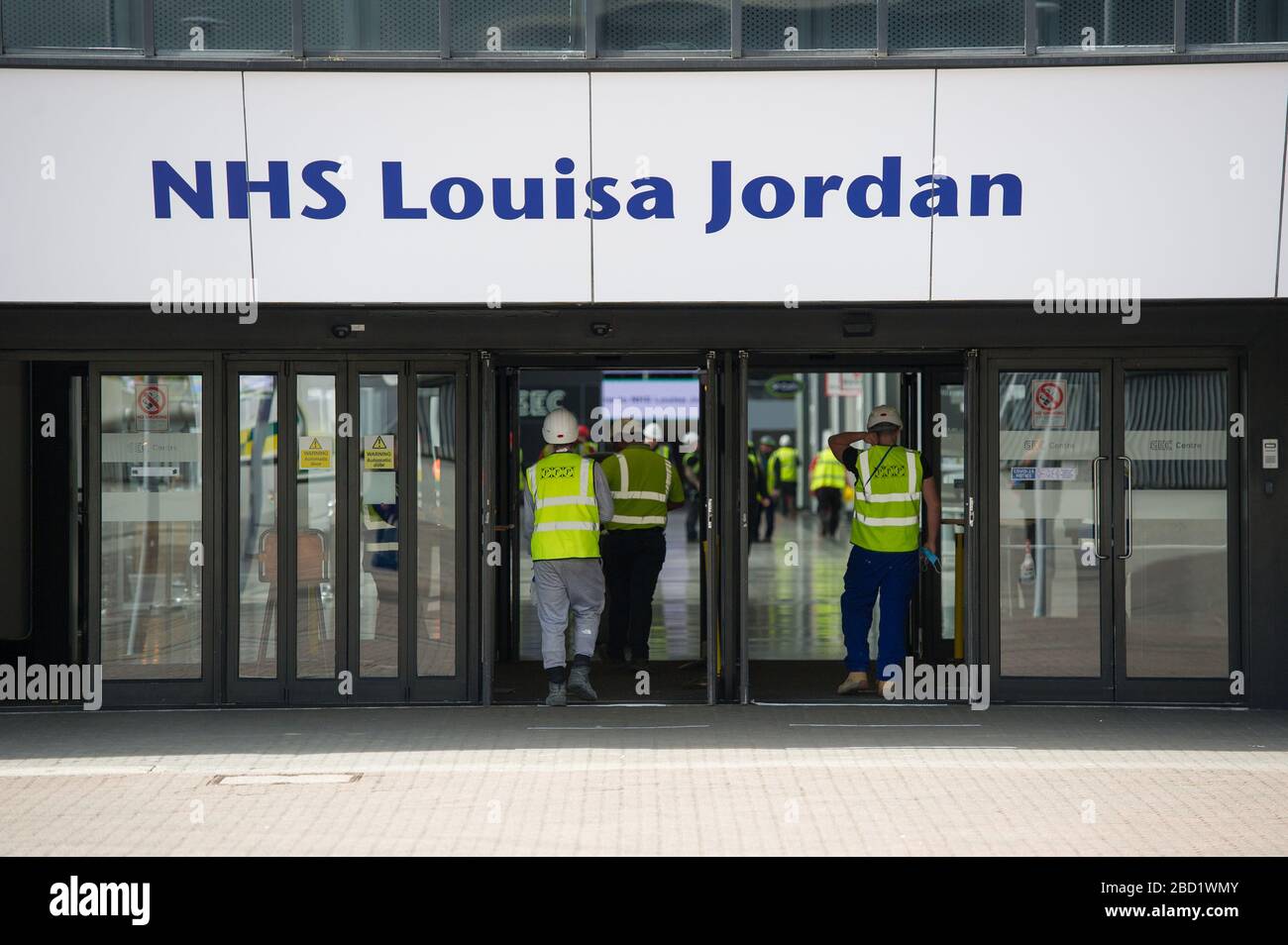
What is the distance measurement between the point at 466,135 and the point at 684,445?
46.0ft

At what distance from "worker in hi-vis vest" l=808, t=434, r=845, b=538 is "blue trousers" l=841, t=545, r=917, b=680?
1614cm

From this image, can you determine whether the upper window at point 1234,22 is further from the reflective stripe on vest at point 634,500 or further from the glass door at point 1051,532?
the reflective stripe on vest at point 634,500

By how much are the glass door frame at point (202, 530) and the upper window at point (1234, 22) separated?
6421mm

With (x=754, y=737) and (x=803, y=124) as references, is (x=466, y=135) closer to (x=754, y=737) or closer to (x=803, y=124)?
(x=803, y=124)

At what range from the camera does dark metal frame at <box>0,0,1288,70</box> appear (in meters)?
9.55

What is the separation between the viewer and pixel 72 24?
962cm

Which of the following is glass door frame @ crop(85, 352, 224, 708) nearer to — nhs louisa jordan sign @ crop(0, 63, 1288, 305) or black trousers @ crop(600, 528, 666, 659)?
nhs louisa jordan sign @ crop(0, 63, 1288, 305)

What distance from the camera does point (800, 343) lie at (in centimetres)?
1040

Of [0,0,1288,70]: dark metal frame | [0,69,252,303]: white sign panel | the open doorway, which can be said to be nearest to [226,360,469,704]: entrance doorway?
the open doorway

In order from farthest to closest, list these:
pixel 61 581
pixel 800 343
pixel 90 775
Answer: pixel 61 581 < pixel 800 343 < pixel 90 775

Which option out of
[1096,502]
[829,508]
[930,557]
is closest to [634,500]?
[930,557]

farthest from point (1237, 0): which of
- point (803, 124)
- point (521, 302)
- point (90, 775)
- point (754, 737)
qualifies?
point (90, 775)

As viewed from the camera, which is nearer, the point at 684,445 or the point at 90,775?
the point at 90,775

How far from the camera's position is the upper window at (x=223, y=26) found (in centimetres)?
960
